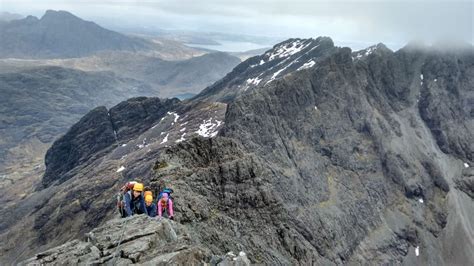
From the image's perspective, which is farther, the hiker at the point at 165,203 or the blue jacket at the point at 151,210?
the hiker at the point at 165,203

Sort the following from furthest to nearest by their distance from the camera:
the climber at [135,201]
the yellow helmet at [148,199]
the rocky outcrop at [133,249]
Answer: the yellow helmet at [148,199]
the climber at [135,201]
the rocky outcrop at [133,249]

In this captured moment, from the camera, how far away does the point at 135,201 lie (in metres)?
41.1

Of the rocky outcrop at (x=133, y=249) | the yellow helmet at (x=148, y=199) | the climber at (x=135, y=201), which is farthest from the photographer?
the yellow helmet at (x=148, y=199)

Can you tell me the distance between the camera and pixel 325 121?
199500 mm

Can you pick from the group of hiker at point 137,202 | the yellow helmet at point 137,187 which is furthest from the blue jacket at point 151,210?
the yellow helmet at point 137,187

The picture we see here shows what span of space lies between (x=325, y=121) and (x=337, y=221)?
4959 cm

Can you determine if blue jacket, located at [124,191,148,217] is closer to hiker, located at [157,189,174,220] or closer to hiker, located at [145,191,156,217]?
hiker, located at [145,191,156,217]

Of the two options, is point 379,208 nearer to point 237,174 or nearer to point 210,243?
point 237,174

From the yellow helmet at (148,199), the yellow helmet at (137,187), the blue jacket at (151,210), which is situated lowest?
the blue jacket at (151,210)

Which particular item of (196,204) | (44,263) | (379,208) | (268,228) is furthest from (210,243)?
(379,208)

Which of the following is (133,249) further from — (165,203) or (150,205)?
(165,203)

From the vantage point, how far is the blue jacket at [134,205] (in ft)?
132

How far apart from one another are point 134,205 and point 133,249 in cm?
870

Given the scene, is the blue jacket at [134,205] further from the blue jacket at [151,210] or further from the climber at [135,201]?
the blue jacket at [151,210]
